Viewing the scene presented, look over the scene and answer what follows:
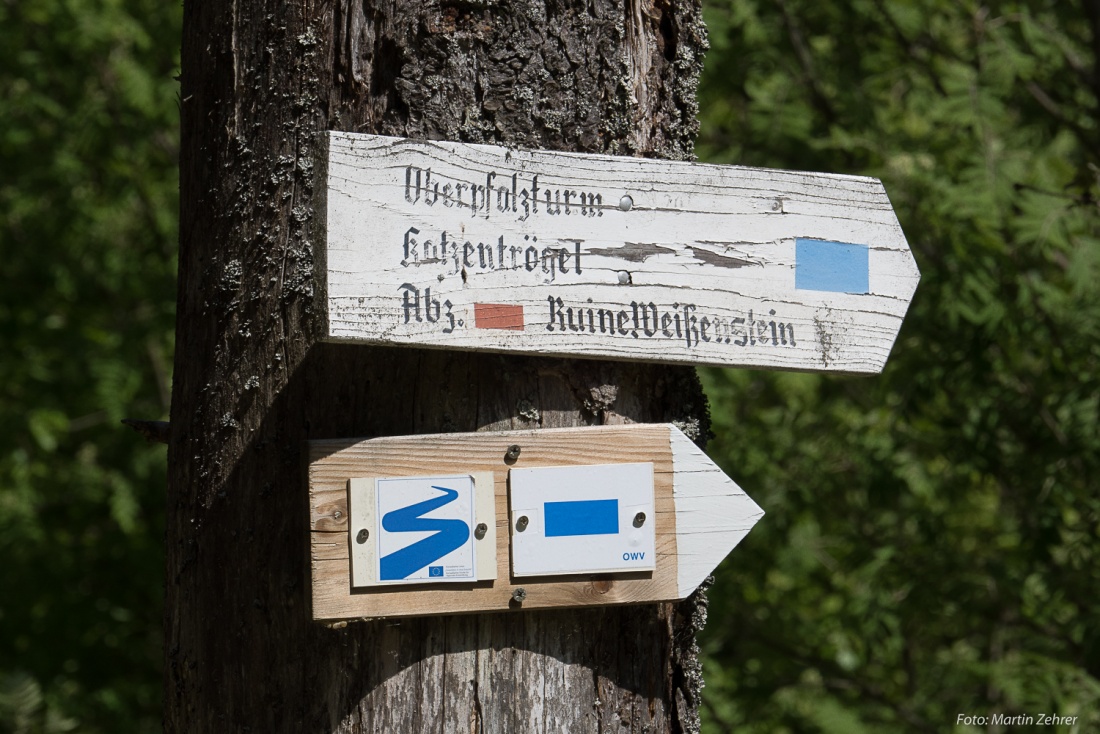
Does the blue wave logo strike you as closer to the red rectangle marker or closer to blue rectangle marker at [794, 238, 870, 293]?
the red rectangle marker

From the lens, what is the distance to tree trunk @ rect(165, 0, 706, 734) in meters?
1.29

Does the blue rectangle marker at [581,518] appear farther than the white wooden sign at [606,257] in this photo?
Yes

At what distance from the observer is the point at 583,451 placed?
1344mm

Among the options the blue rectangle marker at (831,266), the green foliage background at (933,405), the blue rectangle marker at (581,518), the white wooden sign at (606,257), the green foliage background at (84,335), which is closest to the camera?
the white wooden sign at (606,257)

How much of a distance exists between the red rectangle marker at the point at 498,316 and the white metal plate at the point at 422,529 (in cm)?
19

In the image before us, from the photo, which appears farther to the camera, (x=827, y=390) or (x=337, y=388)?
(x=827, y=390)

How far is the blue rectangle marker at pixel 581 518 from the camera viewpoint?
52.2 inches

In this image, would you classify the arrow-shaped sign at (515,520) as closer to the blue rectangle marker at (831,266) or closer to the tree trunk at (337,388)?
the tree trunk at (337,388)

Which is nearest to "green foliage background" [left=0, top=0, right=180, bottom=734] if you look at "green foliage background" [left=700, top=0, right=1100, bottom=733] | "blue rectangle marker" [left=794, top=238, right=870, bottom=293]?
"green foliage background" [left=700, top=0, right=1100, bottom=733]

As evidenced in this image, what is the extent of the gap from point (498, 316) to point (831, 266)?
1.69 ft

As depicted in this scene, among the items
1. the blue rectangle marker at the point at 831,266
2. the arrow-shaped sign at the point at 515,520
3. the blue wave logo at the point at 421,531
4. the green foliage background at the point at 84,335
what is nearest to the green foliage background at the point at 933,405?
the blue rectangle marker at the point at 831,266

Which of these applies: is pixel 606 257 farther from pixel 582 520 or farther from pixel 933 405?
pixel 933 405

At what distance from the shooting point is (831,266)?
1469 mm

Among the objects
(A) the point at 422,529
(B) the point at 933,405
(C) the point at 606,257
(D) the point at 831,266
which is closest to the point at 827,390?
(B) the point at 933,405
